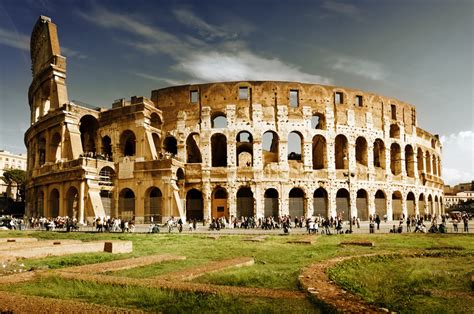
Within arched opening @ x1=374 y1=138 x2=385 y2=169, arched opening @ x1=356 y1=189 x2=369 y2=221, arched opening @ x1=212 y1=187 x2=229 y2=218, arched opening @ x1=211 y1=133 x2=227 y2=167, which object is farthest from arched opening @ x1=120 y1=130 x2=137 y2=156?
arched opening @ x1=374 y1=138 x2=385 y2=169

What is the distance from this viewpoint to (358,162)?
38.8 m

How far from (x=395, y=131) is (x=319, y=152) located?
8030 millimetres

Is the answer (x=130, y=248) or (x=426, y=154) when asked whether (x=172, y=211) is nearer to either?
(x=130, y=248)

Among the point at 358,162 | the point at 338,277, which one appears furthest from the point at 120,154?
the point at 338,277

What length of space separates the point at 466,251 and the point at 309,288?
30.7ft

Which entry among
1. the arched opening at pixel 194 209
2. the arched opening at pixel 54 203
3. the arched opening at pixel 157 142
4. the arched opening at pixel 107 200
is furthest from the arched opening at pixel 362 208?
the arched opening at pixel 54 203

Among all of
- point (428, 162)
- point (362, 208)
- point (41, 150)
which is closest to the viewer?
point (362, 208)

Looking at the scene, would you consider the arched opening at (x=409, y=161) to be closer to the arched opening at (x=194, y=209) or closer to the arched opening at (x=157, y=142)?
the arched opening at (x=194, y=209)

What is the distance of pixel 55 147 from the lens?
118ft

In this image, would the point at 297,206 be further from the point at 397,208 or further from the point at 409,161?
the point at 409,161

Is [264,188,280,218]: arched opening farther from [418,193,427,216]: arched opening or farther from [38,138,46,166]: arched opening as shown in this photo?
[38,138,46,166]: arched opening

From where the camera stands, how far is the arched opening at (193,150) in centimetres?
3616

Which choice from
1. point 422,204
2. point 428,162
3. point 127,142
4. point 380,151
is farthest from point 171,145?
point 428,162

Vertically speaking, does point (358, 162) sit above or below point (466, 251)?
above
